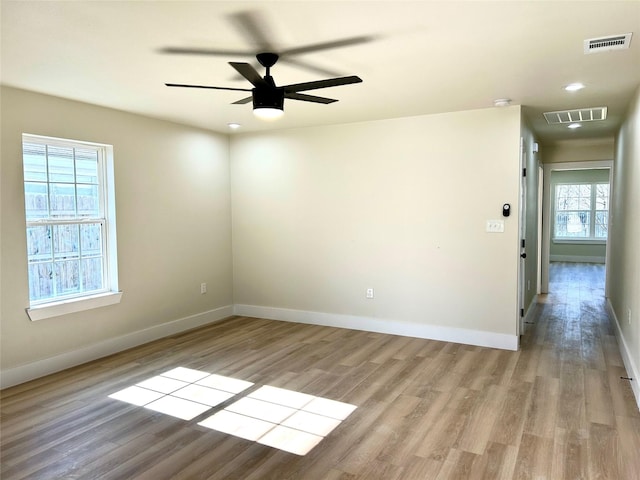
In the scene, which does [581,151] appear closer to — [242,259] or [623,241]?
[623,241]

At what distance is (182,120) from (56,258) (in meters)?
1.97

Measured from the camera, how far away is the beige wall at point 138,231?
3.56 m

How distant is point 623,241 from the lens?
461 cm

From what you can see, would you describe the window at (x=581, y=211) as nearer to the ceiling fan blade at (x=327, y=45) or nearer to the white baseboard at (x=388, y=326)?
the white baseboard at (x=388, y=326)

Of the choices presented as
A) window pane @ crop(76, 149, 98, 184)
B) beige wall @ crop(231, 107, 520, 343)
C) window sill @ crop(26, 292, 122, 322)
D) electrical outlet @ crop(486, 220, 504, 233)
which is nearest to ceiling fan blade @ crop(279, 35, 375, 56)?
beige wall @ crop(231, 107, 520, 343)

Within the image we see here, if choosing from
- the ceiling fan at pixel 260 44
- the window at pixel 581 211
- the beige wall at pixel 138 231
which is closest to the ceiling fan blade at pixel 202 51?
the ceiling fan at pixel 260 44

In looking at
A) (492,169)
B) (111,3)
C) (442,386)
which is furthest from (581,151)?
(111,3)

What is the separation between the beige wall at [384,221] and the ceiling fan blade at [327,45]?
2263 mm

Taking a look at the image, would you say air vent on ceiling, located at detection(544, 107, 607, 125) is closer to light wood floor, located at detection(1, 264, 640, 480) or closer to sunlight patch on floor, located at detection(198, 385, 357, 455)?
light wood floor, located at detection(1, 264, 640, 480)

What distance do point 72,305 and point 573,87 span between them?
15.7ft

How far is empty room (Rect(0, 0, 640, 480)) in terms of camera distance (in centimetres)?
245

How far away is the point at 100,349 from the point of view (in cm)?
424

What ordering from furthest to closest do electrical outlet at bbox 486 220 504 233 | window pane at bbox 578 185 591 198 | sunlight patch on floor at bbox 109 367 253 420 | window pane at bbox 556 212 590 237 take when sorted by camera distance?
1. window pane at bbox 556 212 590 237
2. window pane at bbox 578 185 591 198
3. electrical outlet at bbox 486 220 504 233
4. sunlight patch on floor at bbox 109 367 253 420

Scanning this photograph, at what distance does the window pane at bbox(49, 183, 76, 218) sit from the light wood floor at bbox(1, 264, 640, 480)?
145 centimetres
